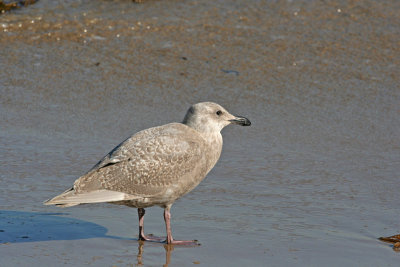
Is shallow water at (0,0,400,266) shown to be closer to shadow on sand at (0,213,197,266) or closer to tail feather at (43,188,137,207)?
shadow on sand at (0,213,197,266)

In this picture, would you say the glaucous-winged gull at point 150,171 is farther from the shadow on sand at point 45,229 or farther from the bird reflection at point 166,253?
the shadow on sand at point 45,229

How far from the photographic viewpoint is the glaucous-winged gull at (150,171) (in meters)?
5.29

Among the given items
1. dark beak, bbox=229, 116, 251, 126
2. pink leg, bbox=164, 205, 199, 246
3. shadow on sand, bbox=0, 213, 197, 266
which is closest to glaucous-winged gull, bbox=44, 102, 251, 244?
pink leg, bbox=164, 205, 199, 246

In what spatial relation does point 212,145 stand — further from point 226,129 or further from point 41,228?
point 226,129

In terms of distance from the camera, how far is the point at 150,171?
5.38 meters

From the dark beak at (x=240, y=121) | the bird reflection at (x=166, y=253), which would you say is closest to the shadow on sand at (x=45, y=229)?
the bird reflection at (x=166, y=253)

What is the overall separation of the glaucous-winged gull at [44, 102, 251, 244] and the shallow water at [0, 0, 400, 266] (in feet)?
0.95

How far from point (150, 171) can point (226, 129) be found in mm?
2516

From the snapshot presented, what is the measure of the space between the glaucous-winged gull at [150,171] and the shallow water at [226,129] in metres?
0.29

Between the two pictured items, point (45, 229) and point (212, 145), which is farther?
point (212, 145)

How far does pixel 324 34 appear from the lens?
9523mm

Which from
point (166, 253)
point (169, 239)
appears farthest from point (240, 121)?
point (166, 253)

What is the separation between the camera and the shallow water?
518cm

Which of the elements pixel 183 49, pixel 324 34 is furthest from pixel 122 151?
pixel 324 34
